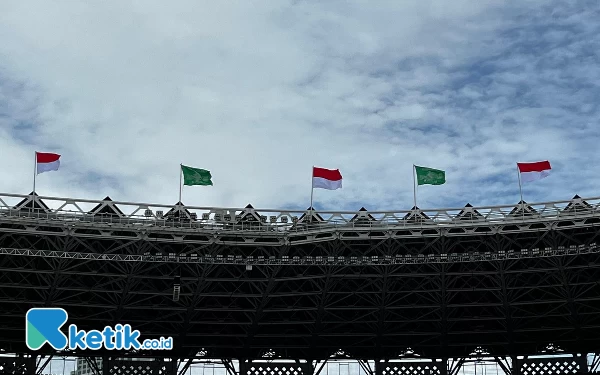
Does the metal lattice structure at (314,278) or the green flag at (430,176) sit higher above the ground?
the green flag at (430,176)

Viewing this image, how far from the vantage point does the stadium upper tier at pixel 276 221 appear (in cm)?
5375

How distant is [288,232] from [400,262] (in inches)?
327

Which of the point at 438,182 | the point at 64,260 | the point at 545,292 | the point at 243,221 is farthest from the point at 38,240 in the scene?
the point at 545,292

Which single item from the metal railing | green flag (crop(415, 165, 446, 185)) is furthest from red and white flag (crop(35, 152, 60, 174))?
green flag (crop(415, 165, 446, 185))

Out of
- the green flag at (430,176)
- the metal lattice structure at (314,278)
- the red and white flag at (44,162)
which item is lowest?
the metal lattice structure at (314,278)

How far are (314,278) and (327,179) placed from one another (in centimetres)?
793

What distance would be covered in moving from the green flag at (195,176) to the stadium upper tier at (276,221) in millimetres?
2488

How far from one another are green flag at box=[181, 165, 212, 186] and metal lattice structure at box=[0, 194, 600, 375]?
8.31 feet

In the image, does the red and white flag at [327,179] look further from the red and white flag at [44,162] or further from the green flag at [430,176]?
the red and white flag at [44,162]

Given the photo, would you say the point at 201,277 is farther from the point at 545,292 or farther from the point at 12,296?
the point at 545,292

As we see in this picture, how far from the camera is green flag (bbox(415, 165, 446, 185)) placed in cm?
5831

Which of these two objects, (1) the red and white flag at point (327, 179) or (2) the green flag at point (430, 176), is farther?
(1) the red and white flag at point (327, 179)

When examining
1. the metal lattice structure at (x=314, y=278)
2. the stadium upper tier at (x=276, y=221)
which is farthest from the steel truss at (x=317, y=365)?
the stadium upper tier at (x=276, y=221)

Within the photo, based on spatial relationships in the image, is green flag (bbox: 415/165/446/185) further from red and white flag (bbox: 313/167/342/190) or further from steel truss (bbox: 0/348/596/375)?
steel truss (bbox: 0/348/596/375)
